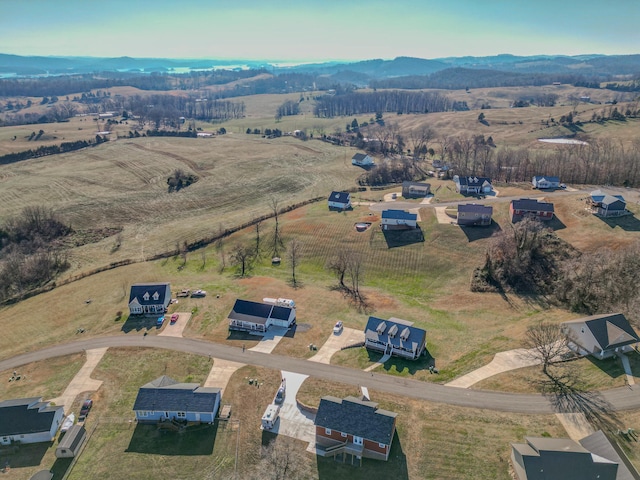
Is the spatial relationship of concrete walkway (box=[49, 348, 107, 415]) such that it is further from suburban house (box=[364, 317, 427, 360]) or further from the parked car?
suburban house (box=[364, 317, 427, 360])

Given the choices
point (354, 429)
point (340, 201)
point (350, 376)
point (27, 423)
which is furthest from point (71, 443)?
point (340, 201)

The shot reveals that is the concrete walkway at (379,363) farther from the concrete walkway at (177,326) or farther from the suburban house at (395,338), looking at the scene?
the concrete walkway at (177,326)

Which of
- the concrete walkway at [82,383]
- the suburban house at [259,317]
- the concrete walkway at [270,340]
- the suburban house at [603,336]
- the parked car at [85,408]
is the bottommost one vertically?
the concrete walkway at [82,383]

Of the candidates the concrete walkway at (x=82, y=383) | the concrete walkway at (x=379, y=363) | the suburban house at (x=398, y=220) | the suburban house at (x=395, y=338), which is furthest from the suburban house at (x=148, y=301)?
the suburban house at (x=398, y=220)

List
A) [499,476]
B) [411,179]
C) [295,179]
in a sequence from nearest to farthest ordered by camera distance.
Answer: [499,476]
[411,179]
[295,179]

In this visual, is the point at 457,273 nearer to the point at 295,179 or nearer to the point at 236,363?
the point at 236,363

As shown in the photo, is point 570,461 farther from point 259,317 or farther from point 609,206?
point 609,206

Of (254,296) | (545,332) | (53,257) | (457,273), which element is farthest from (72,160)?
(545,332)
